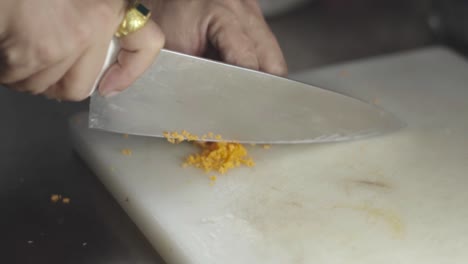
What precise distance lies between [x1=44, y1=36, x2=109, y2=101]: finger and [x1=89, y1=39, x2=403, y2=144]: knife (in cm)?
7

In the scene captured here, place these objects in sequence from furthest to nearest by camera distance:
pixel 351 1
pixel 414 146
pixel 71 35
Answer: pixel 351 1 < pixel 414 146 < pixel 71 35

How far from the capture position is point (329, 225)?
95 centimetres

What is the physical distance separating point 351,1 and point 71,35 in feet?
4.20

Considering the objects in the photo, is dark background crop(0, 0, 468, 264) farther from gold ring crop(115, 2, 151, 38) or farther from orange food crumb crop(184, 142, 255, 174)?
gold ring crop(115, 2, 151, 38)

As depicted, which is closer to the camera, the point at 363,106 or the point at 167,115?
the point at 167,115

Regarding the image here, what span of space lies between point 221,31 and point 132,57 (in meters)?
0.32

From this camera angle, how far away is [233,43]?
1.13 m

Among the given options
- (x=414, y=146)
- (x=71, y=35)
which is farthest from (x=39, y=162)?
(x=414, y=146)

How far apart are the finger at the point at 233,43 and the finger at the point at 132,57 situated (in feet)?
0.86

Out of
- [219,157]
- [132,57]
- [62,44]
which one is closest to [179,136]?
[219,157]

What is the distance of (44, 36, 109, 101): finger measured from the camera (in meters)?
0.82

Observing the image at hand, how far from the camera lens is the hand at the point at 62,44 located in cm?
74

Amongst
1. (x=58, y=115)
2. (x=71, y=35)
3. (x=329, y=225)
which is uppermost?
(x=71, y=35)

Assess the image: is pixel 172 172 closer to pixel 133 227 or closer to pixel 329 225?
pixel 133 227
